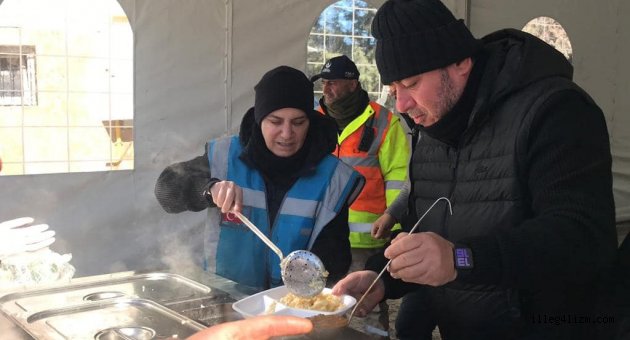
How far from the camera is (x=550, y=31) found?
20.0 ft

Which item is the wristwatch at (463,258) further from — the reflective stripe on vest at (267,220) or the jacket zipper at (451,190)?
the reflective stripe on vest at (267,220)

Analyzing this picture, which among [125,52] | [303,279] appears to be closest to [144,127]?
[125,52]

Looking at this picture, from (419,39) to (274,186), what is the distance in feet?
3.16

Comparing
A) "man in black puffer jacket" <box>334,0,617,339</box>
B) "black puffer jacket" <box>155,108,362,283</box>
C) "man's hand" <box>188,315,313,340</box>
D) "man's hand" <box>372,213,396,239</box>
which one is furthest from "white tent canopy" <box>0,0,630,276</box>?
"man's hand" <box>188,315,313,340</box>

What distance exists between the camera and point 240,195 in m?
2.08

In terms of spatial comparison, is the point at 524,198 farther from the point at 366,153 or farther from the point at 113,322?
the point at 366,153

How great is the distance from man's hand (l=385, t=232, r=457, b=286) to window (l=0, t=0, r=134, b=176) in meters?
2.98

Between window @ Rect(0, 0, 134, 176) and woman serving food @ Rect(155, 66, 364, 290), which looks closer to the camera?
woman serving food @ Rect(155, 66, 364, 290)

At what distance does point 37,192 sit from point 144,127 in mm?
761

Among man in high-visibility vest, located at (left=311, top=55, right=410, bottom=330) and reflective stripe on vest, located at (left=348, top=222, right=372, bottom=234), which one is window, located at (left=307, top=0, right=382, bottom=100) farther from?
reflective stripe on vest, located at (left=348, top=222, right=372, bottom=234)

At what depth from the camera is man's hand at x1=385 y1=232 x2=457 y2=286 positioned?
1.35 m

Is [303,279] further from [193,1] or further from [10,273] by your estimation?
[193,1]

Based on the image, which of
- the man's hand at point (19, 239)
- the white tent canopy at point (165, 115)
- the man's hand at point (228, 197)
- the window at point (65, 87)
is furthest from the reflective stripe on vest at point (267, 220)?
the window at point (65, 87)

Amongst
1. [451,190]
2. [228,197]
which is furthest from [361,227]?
[451,190]
